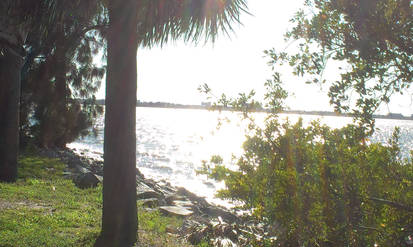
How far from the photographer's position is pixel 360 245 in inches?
92.7

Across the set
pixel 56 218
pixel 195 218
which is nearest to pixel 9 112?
pixel 56 218

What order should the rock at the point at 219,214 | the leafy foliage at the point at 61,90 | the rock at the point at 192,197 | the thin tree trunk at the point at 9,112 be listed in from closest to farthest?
the thin tree trunk at the point at 9,112
the rock at the point at 219,214
the rock at the point at 192,197
the leafy foliage at the point at 61,90

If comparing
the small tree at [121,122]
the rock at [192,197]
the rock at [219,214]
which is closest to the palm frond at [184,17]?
the small tree at [121,122]

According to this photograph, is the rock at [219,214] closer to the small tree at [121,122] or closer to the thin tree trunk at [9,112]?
the small tree at [121,122]

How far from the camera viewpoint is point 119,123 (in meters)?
5.70

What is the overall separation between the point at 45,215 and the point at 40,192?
239 centimetres

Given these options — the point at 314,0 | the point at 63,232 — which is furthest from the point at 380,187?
the point at 63,232

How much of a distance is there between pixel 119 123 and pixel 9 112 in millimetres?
5295

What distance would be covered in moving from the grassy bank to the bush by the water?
381 cm

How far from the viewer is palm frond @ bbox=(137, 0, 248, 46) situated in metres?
5.99

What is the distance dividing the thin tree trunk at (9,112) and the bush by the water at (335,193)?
27.8 feet

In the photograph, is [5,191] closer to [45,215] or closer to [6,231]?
[45,215]

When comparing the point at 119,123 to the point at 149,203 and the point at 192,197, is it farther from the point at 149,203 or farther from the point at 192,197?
the point at 192,197

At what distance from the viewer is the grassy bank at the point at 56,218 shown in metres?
5.71
